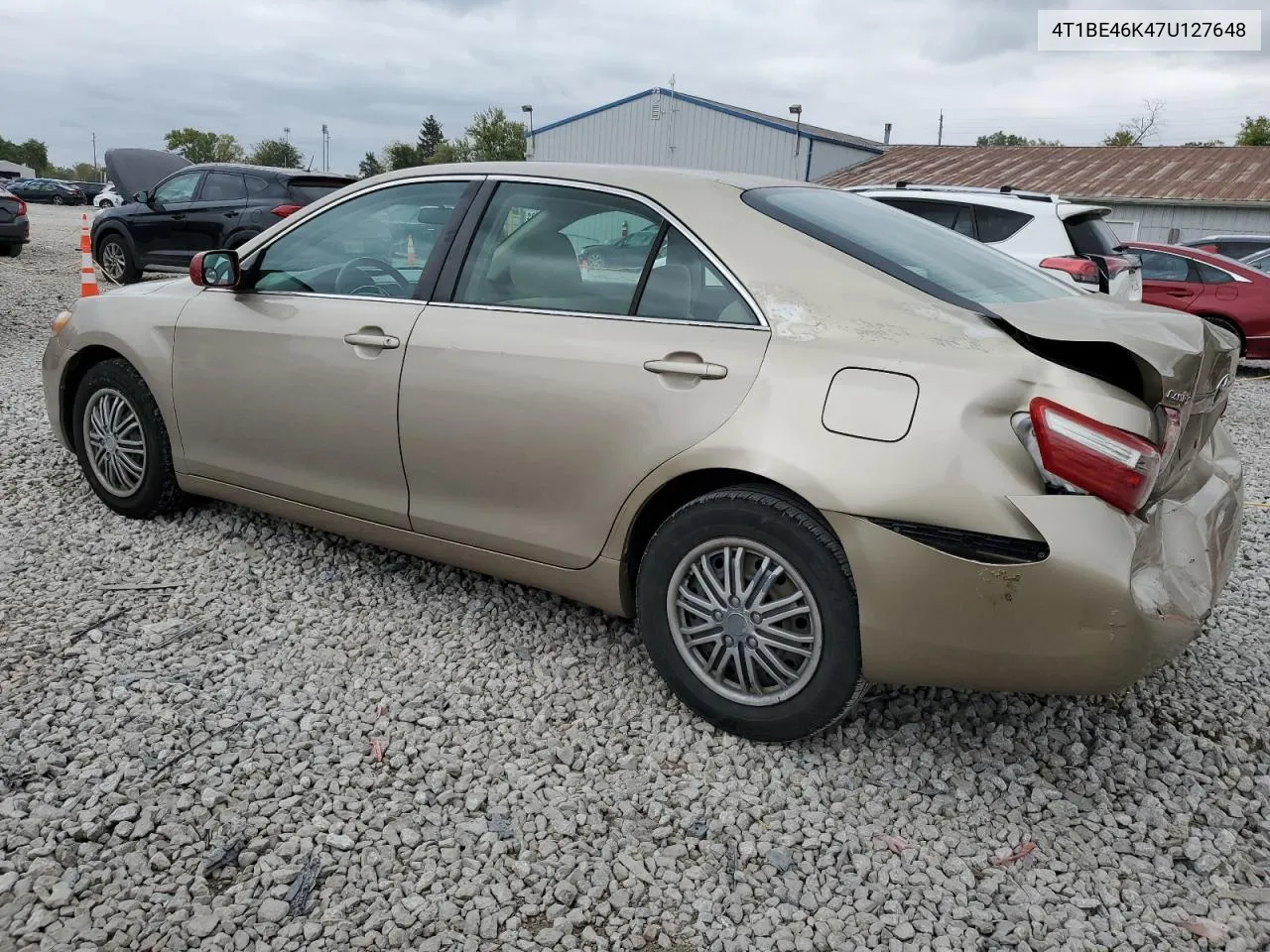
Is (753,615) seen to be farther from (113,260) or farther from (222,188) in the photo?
(113,260)

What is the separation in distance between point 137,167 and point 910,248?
17709 mm

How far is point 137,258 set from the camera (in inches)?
520

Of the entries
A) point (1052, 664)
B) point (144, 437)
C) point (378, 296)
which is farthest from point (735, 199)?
point (144, 437)

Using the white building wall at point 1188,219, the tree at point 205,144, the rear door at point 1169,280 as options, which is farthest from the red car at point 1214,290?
the tree at point 205,144

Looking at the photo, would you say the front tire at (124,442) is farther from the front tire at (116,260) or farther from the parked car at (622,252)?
the front tire at (116,260)

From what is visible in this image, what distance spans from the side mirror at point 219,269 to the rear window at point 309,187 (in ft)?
29.6

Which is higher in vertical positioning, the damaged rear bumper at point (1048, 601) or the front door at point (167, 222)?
the front door at point (167, 222)

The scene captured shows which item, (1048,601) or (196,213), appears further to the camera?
(196,213)

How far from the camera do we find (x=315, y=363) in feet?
11.8

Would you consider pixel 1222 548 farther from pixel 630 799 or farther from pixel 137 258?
pixel 137 258

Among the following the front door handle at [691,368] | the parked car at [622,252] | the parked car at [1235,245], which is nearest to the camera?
the front door handle at [691,368]

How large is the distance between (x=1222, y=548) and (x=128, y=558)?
3.92 metres

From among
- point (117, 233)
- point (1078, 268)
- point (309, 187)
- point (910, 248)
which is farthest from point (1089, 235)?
point (117, 233)

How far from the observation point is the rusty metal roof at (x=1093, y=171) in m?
24.9
